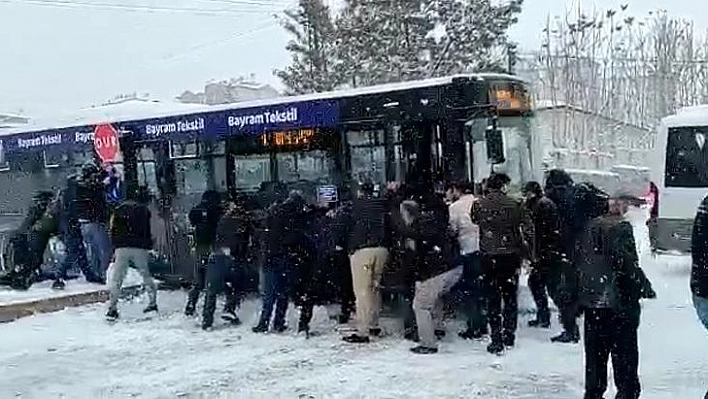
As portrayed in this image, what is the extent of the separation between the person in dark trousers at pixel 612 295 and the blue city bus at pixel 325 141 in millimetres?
4384

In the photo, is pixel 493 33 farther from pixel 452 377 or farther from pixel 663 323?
pixel 452 377

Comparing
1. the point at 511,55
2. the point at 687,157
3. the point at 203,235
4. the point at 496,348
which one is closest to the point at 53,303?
the point at 203,235

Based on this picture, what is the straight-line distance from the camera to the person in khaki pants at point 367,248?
10.1 meters

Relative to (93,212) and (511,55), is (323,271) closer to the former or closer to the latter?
(93,212)

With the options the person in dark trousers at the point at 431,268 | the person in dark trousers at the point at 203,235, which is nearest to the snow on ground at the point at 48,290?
the person in dark trousers at the point at 203,235

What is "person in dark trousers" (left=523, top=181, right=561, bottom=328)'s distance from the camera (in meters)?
10.4

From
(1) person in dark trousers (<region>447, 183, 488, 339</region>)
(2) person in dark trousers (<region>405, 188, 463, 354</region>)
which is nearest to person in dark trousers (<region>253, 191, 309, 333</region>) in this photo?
(2) person in dark trousers (<region>405, 188, 463, 354</region>)

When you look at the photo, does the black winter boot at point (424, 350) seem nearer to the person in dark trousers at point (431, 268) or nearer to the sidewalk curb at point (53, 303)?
the person in dark trousers at point (431, 268)

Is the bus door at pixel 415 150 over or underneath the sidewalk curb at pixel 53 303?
over

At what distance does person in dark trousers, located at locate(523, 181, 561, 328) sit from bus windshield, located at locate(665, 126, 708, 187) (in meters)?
6.18

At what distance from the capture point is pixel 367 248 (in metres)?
10.2

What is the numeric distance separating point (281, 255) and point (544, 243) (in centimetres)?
292

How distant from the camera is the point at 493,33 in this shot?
3203cm

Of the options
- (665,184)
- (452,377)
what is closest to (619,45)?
(665,184)
